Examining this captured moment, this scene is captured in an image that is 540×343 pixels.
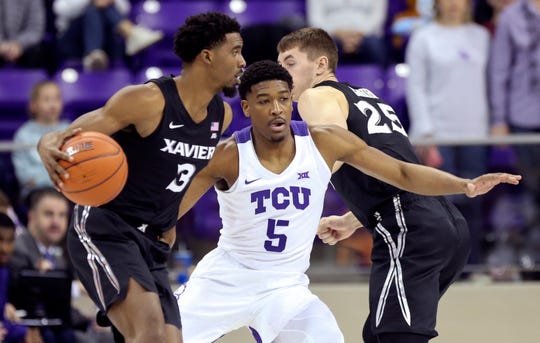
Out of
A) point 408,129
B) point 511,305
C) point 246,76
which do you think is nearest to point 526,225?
point 511,305

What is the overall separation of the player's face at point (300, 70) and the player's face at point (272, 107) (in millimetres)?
616

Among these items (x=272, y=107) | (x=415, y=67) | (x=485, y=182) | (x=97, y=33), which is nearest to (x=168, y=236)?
(x=272, y=107)

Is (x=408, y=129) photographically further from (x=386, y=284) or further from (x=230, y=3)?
(x=386, y=284)

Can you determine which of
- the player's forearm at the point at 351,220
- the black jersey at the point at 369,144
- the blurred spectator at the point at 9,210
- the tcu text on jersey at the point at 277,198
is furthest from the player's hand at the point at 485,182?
the blurred spectator at the point at 9,210

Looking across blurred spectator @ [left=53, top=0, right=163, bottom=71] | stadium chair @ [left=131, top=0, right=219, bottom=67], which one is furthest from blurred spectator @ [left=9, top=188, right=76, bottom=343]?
stadium chair @ [left=131, top=0, right=219, bottom=67]

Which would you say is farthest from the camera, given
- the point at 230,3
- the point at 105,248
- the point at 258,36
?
the point at 230,3

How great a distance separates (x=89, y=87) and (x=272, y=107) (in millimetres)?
4668

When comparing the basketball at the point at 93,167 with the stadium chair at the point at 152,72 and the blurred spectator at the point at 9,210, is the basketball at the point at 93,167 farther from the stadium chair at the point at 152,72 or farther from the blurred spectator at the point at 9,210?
the stadium chair at the point at 152,72

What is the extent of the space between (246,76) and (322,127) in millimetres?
488

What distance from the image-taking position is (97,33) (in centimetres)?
985

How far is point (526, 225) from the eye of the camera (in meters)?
7.82

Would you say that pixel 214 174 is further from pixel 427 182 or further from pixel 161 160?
pixel 427 182

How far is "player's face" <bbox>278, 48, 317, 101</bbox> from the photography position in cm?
614

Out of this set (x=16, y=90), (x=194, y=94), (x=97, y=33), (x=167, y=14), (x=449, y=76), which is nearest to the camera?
(x=194, y=94)
